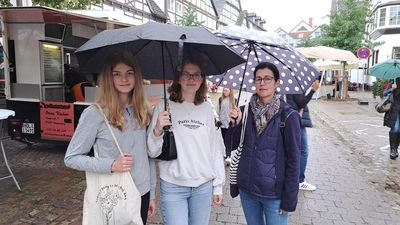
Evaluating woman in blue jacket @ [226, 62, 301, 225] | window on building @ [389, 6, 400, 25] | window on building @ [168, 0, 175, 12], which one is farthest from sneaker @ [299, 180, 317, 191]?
window on building @ [389, 6, 400, 25]

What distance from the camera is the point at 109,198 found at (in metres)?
1.79

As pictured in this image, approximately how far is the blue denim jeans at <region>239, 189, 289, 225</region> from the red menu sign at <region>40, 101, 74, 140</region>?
184 inches

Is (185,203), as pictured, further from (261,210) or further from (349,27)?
(349,27)

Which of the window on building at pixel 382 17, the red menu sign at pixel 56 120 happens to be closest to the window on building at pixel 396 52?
the window on building at pixel 382 17

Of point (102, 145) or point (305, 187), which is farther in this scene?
point (305, 187)

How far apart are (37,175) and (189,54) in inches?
169

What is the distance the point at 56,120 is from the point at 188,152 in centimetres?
492

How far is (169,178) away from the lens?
82.1 inches

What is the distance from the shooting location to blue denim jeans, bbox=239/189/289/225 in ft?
7.18

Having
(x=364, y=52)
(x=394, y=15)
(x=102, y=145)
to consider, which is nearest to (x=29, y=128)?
(x=102, y=145)

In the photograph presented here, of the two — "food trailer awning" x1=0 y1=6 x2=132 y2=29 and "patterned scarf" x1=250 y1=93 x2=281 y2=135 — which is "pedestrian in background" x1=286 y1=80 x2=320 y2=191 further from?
"food trailer awning" x1=0 y1=6 x2=132 y2=29

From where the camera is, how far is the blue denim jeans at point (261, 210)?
2188 mm

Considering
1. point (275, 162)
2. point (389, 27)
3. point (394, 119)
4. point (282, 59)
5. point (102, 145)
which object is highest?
point (389, 27)

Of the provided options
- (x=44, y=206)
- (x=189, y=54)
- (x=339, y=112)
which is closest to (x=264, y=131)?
(x=189, y=54)
